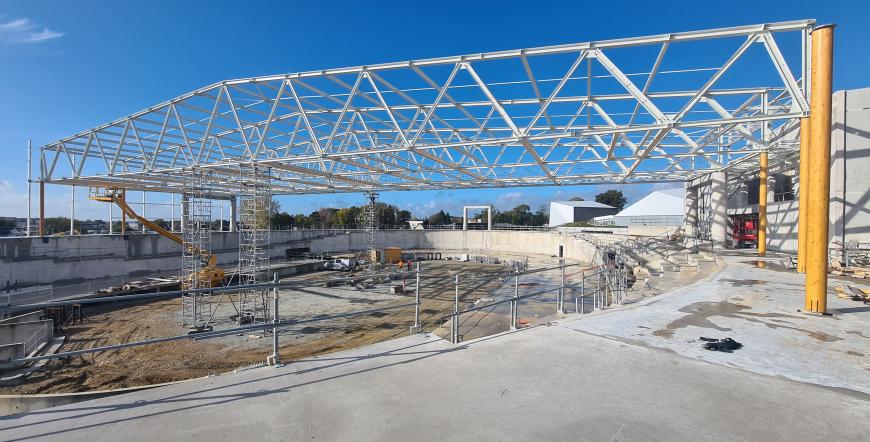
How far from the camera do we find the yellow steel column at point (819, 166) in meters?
7.09

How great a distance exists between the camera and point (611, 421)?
10.4ft

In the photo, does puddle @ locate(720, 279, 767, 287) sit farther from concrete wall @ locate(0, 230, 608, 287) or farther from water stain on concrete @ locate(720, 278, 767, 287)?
concrete wall @ locate(0, 230, 608, 287)

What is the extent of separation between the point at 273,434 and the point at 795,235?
26.4m

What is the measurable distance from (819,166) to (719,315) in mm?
3374

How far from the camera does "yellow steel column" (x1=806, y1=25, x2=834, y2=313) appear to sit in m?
7.09

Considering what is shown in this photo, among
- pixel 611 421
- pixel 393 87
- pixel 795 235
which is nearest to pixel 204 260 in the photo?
pixel 393 87

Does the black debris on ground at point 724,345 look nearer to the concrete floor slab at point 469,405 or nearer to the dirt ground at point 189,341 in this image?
the concrete floor slab at point 469,405

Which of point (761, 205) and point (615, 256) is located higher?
point (761, 205)

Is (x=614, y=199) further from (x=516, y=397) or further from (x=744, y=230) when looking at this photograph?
(x=516, y=397)

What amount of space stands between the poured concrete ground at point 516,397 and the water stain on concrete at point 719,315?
0.33 meters

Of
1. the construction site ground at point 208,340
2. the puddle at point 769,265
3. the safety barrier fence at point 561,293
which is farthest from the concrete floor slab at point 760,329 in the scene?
the puddle at point 769,265

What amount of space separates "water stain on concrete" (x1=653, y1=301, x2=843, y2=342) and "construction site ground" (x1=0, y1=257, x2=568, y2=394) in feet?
12.2

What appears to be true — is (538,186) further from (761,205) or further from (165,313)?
(165,313)

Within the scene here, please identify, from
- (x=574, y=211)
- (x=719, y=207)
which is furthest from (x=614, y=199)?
(x=719, y=207)
